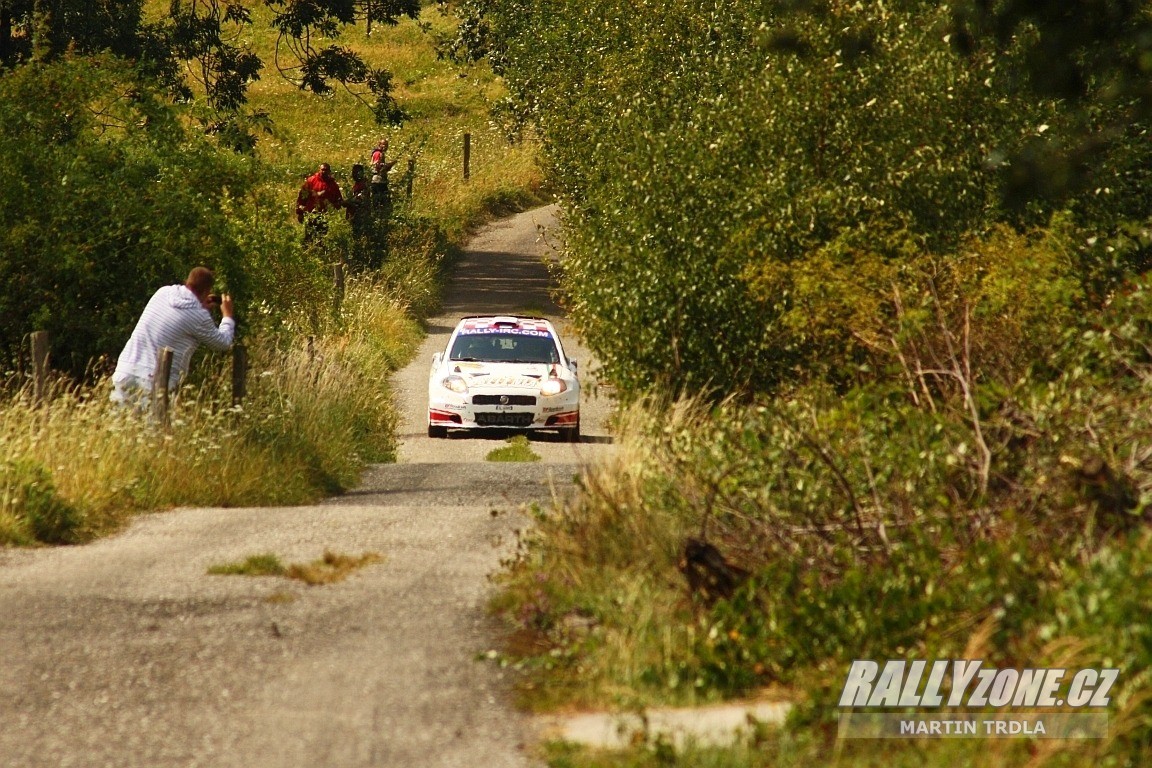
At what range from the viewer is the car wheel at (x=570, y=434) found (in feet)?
66.8

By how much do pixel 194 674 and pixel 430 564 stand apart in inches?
104

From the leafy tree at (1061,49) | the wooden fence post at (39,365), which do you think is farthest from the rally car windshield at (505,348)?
the leafy tree at (1061,49)

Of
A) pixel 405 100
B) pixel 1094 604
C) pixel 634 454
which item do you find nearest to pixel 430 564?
pixel 634 454

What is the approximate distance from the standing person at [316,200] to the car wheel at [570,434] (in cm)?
943

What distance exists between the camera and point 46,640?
26.3 ft

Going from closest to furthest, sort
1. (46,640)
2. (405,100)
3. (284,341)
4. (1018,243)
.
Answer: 1. (46,640)
2. (1018,243)
3. (284,341)
4. (405,100)

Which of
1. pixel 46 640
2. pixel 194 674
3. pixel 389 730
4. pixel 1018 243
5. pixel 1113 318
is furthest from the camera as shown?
pixel 1018 243

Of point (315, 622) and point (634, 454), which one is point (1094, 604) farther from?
point (634, 454)

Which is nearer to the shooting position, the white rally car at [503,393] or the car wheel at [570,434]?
the white rally car at [503,393]

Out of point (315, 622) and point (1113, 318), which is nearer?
point (315, 622)

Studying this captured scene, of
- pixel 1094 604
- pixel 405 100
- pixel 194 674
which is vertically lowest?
pixel 405 100

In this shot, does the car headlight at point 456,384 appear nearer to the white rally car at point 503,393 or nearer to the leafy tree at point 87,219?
the white rally car at point 503,393

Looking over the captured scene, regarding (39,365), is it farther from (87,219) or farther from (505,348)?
(505,348)

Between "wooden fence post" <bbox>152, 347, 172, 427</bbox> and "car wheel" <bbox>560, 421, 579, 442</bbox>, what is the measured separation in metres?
7.47
